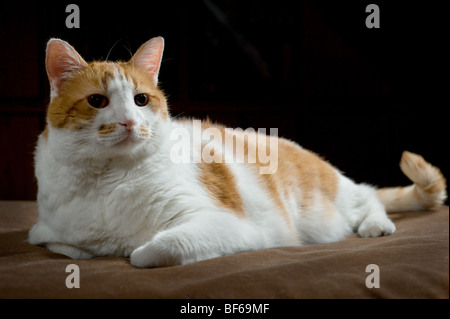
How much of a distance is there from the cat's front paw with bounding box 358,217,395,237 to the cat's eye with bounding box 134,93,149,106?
2.78 feet

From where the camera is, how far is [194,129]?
5.12 feet

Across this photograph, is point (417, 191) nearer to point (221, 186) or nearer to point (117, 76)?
point (221, 186)

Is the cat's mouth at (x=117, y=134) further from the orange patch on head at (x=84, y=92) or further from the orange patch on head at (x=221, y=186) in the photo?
the orange patch on head at (x=221, y=186)

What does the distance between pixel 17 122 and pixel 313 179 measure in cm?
203

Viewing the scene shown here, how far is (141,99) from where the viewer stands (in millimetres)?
1251

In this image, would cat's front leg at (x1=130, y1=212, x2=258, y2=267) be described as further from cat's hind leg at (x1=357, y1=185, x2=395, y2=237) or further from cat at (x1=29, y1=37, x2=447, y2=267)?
cat's hind leg at (x1=357, y1=185, x2=395, y2=237)

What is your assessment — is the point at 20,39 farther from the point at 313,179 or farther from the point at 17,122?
the point at 313,179

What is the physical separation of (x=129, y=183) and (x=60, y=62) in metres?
0.37

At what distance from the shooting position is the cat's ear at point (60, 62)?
1.21 meters

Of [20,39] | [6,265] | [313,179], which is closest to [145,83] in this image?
[6,265]

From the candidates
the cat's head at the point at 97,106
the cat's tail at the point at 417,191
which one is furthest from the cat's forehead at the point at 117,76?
the cat's tail at the point at 417,191

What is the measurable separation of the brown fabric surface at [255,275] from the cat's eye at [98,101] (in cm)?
39

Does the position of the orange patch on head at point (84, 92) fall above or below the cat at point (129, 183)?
above

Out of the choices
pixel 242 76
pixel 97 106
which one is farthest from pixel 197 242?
pixel 242 76
